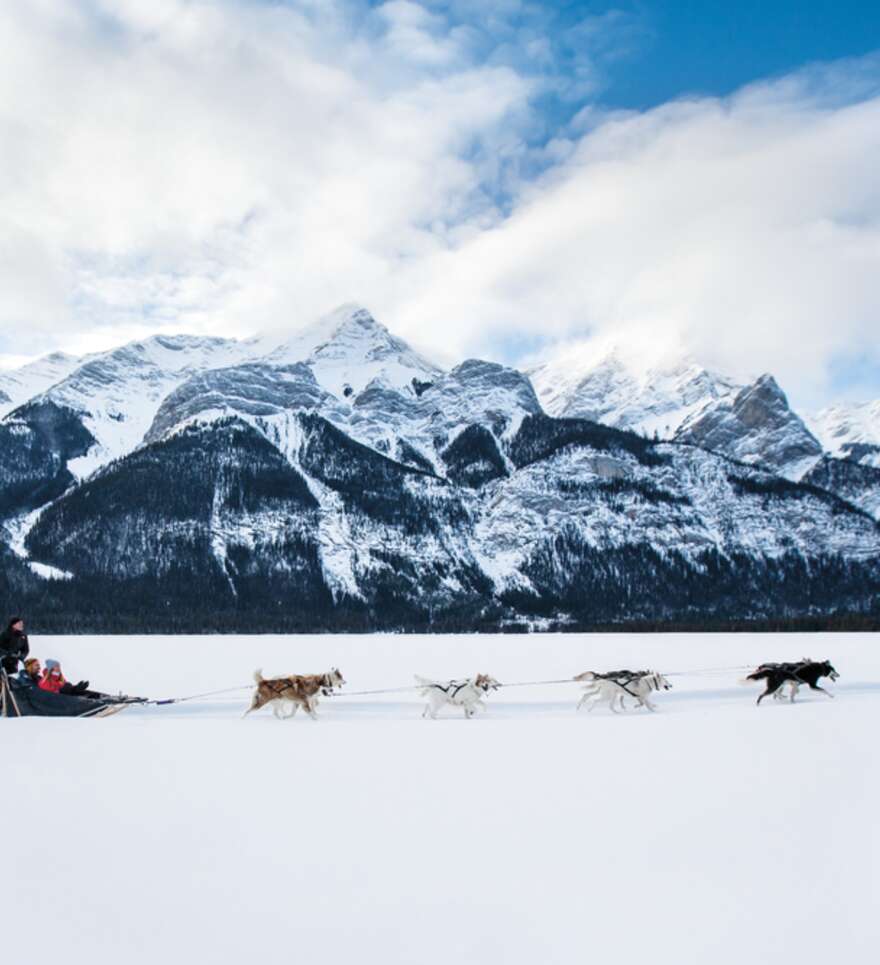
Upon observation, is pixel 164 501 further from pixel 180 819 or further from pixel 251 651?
pixel 180 819

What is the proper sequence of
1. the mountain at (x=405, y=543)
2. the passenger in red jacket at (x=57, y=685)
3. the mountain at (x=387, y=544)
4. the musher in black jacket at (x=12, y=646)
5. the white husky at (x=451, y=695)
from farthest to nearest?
the mountain at (x=405, y=543)
the mountain at (x=387, y=544)
the passenger in red jacket at (x=57, y=685)
the musher in black jacket at (x=12, y=646)
the white husky at (x=451, y=695)

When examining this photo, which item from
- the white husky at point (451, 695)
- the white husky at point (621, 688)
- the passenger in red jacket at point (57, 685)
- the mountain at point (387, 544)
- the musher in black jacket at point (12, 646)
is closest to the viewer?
the white husky at point (451, 695)

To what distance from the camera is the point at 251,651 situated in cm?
3244

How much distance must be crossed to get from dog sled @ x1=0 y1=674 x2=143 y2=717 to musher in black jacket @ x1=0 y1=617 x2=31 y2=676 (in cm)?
37

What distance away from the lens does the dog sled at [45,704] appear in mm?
14750

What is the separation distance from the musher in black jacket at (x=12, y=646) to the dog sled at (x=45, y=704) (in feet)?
1.22

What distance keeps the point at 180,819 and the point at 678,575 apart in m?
183

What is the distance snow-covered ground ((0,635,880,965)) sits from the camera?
5012mm

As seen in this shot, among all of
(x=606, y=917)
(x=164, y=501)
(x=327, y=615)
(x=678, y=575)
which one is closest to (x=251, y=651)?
(x=606, y=917)

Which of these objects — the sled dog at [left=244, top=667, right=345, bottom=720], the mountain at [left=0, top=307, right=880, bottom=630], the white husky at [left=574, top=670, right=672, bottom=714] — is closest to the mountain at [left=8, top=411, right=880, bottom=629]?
the mountain at [left=0, top=307, right=880, bottom=630]

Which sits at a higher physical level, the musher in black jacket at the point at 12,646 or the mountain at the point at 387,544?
the mountain at the point at 387,544

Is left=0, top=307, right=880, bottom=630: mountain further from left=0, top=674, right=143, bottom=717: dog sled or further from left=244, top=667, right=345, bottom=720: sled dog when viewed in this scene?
left=244, top=667, right=345, bottom=720: sled dog

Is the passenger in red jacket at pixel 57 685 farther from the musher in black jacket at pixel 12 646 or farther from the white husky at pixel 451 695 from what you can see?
the white husky at pixel 451 695

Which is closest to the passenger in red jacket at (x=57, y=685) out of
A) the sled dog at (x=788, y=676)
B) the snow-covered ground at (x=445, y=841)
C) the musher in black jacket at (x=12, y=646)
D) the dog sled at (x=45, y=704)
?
the dog sled at (x=45, y=704)
